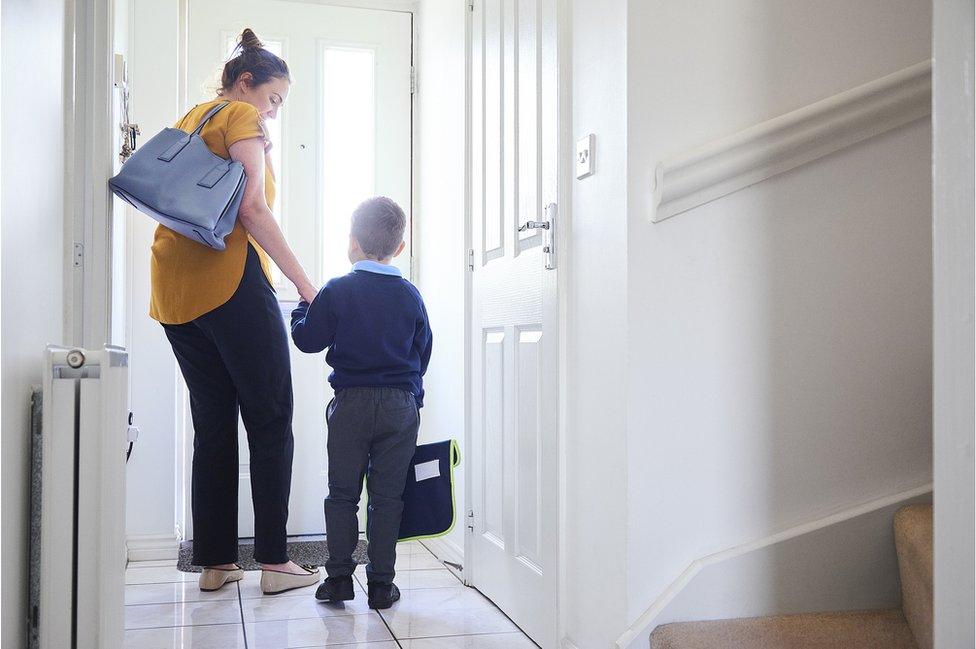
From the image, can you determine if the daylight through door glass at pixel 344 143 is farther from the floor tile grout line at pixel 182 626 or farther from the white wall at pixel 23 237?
the white wall at pixel 23 237

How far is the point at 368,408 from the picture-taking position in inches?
96.5

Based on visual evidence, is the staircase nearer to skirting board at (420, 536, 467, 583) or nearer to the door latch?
the door latch

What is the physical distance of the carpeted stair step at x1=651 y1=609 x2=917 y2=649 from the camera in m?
1.57

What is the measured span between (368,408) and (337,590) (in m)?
0.50

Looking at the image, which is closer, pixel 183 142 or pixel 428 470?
pixel 183 142

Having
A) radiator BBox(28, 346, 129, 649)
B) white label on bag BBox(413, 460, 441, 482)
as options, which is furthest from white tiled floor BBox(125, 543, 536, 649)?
radiator BBox(28, 346, 129, 649)

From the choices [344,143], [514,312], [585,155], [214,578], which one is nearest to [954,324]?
[585,155]

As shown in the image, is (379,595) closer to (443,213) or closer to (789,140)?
(443,213)

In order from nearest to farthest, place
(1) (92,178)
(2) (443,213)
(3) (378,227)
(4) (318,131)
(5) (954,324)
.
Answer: (5) (954,324), (1) (92,178), (3) (378,227), (2) (443,213), (4) (318,131)

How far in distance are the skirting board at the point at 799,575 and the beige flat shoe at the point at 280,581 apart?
Result: 1230mm

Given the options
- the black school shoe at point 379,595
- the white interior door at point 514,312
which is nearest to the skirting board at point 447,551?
the white interior door at point 514,312

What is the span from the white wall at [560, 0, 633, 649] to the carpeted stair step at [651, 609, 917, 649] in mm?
138

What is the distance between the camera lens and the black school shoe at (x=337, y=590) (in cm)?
246

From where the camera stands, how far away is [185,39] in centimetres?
349
